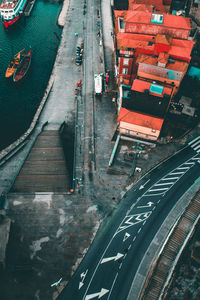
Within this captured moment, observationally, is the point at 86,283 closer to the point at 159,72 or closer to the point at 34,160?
Result: the point at 34,160

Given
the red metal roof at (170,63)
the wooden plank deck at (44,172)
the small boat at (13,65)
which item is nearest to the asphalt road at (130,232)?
the wooden plank deck at (44,172)

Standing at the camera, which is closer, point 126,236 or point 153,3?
point 126,236

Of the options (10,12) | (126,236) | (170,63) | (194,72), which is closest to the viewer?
(126,236)

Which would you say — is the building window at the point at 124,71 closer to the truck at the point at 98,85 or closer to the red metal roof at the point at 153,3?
the truck at the point at 98,85

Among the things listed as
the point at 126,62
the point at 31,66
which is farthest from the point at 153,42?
the point at 31,66

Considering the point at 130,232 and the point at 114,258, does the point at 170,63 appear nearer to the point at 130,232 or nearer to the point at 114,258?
the point at 130,232

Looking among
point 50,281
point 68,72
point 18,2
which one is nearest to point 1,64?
point 68,72

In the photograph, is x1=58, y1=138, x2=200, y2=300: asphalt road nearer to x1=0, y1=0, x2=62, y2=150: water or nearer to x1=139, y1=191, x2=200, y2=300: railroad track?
x1=139, y1=191, x2=200, y2=300: railroad track
